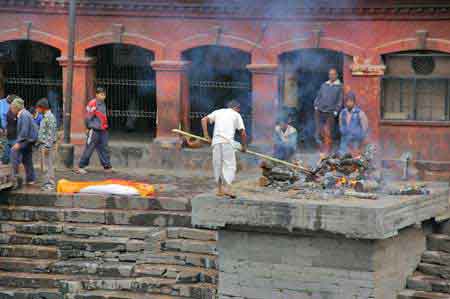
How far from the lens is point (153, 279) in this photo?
61.2ft

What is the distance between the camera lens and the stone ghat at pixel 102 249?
18.6 meters

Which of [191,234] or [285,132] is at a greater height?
[285,132]

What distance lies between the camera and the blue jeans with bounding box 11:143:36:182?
21516 millimetres

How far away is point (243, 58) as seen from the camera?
2650 cm

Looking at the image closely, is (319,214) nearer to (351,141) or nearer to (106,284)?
(106,284)

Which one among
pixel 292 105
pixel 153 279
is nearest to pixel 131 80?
pixel 292 105

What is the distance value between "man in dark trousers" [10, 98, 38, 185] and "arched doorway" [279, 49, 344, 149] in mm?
6155

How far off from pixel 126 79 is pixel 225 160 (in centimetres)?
904

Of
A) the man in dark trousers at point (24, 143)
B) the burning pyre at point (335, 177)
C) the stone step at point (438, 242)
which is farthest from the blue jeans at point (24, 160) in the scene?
the stone step at point (438, 242)

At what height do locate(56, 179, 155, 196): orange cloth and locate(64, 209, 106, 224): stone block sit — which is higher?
locate(56, 179, 155, 196): orange cloth

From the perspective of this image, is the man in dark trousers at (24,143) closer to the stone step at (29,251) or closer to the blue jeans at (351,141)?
the stone step at (29,251)

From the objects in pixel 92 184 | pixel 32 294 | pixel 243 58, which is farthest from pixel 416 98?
pixel 32 294

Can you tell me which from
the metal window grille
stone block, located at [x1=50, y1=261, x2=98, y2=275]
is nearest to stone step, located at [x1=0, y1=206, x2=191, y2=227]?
stone block, located at [x1=50, y1=261, x2=98, y2=275]

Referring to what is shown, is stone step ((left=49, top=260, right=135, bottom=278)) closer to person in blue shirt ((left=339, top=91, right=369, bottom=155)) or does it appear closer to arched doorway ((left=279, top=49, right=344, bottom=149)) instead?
person in blue shirt ((left=339, top=91, right=369, bottom=155))
